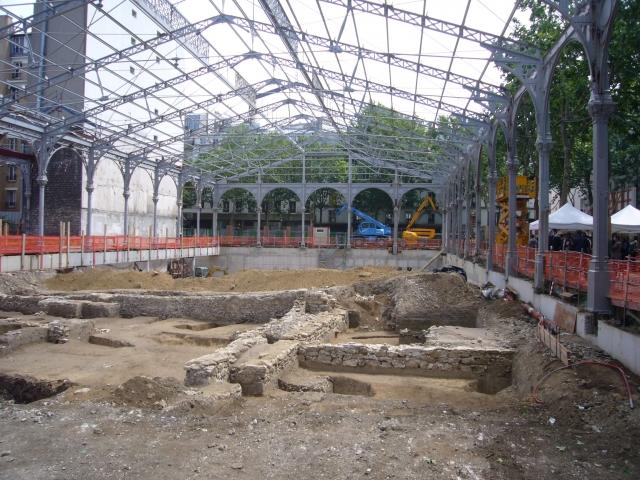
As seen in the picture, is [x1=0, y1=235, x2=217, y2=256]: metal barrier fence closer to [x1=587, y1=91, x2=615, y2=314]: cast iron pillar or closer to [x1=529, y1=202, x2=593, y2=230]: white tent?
[x1=587, y1=91, x2=615, y2=314]: cast iron pillar

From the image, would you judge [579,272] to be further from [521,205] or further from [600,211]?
[521,205]

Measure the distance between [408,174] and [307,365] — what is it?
3492cm

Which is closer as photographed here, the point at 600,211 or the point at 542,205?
the point at 600,211

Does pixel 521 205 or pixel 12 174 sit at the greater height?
pixel 12 174

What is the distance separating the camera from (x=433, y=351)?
11.5 meters

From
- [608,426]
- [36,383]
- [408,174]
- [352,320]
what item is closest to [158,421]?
[36,383]

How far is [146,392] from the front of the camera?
9094 mm

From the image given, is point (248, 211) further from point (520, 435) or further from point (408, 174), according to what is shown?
point (520, 435)

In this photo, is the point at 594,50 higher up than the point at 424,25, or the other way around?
the point at 424,25

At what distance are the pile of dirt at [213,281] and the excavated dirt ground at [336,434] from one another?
15462mm

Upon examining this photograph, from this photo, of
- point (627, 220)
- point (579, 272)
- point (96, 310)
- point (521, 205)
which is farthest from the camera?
point (521, 205)

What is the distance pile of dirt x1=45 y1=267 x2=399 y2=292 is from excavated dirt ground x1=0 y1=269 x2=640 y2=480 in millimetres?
15462

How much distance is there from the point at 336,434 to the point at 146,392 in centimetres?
388

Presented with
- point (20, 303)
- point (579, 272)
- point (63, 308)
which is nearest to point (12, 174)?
point (20, 303)
